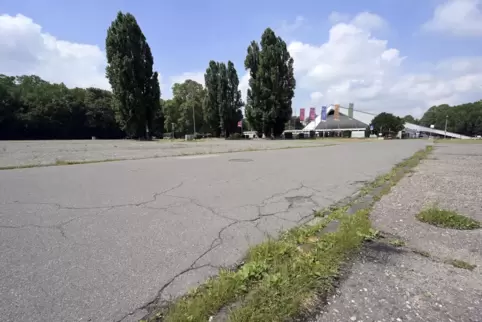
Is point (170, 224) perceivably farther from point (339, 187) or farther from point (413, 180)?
point (413, 180)

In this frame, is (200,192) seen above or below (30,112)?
below

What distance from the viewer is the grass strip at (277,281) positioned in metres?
1.89

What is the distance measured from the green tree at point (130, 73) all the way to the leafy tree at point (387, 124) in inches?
2566

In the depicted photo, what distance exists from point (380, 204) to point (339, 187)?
1.67 meters

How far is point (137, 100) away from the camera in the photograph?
36188mm

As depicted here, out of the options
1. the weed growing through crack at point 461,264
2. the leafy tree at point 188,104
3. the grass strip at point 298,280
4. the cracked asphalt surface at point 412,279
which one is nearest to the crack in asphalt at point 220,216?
the grass strip at point 298,280

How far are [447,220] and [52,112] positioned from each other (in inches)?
2562

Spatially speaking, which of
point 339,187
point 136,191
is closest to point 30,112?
point 136,191

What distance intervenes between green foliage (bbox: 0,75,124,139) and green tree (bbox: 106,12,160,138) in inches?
375

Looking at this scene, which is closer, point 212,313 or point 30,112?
point 212,313

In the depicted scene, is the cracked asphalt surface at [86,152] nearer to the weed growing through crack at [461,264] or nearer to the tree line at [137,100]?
the weed growing through crack at [461,264]

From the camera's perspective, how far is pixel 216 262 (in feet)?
8.96

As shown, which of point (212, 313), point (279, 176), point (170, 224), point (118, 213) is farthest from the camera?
point (279, 176)

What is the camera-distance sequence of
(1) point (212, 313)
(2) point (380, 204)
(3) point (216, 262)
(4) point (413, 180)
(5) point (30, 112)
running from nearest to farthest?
(1) point (212, 313) → (3) point (216, 262) → (2) point (380, 204) → (4) point (413, 180) → (5) point (30, 112)
